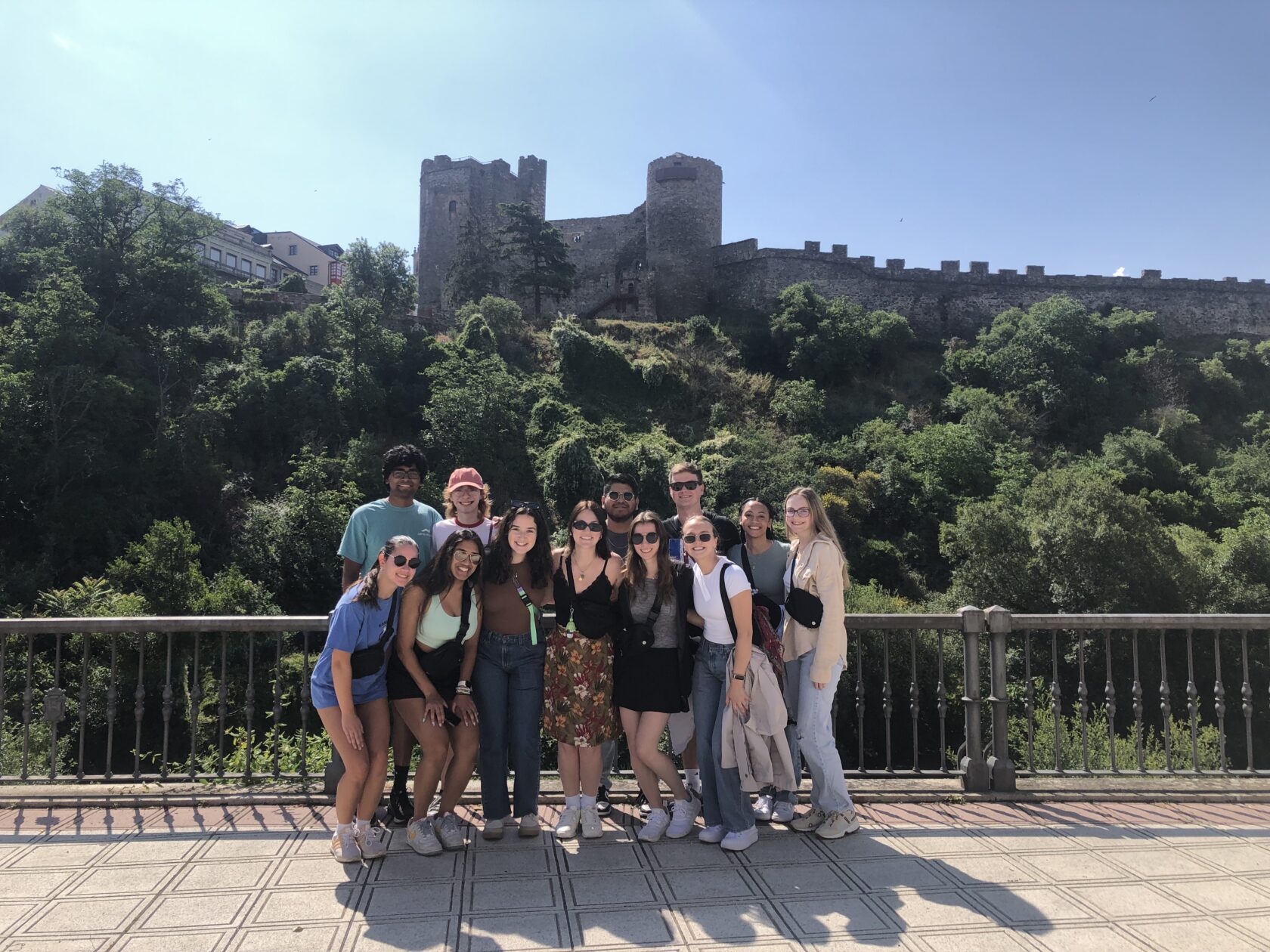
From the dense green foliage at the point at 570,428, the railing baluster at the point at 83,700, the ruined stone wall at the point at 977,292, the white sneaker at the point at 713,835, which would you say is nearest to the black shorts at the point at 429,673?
the white sneaker at the point at 713,835

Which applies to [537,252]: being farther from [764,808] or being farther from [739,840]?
[739,840]

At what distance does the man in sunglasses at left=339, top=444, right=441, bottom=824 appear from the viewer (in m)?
3.99

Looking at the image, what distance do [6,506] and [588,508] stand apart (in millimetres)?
22170

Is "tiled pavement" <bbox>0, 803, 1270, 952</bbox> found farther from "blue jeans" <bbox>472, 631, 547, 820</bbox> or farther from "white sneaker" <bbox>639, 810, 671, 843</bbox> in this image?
"blue jeans" <bbox>472, 631, 547, 820</bbox>

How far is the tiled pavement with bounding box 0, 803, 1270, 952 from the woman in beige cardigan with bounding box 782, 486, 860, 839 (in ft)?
0.54

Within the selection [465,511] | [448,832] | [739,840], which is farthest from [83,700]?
[739,840]

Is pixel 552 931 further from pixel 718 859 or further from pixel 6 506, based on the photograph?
pixel 6 506

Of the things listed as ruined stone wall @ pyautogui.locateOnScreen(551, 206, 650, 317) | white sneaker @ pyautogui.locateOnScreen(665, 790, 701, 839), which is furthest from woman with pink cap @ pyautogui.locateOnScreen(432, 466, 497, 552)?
ruined stone wall @ pyautogui.locateOnScreen(551, 206, 650, 317)

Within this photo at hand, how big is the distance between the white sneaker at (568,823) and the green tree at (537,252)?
3110 centimetres

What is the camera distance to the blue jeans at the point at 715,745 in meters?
3.70

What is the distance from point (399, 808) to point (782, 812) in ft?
6.56

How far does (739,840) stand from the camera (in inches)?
144

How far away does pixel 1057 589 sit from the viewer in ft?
53.7

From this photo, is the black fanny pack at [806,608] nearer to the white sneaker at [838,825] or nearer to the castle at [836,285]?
the white sneaker at [838,825]
